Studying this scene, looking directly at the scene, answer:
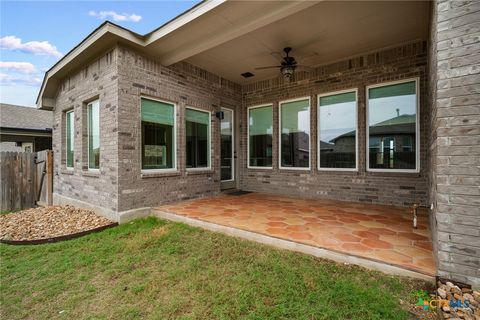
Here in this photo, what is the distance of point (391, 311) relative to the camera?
171cm

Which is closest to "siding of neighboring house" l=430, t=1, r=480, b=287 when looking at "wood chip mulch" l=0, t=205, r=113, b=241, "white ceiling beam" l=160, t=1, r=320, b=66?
"white ceiling beam" l=160, t=1, r=320, b=66

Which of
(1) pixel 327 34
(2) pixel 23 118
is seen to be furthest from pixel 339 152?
(2) pixel 23 118

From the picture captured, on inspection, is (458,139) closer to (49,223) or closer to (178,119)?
(178,119)

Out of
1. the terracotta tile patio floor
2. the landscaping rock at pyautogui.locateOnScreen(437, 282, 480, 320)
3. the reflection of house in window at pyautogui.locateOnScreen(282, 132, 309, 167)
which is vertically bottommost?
the landscaping rock at pyautogui.locateOnScreen(437, 282, 480, 320)

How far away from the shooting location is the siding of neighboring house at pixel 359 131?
4.50 metres

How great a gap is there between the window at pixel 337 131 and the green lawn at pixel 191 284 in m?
3.44

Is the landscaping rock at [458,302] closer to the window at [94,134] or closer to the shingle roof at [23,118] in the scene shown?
the window at [94,134]

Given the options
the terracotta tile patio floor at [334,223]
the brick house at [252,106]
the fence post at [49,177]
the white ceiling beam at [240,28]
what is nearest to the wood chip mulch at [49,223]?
the brick house at [252,106]

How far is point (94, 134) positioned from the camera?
5.22 meters

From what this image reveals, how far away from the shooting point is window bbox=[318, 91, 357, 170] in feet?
17.3

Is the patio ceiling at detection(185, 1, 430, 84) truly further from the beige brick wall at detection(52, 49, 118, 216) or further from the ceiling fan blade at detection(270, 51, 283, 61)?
the beige brick wall at detection(52, 49, 118, 216)

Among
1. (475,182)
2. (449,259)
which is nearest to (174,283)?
(449,259)

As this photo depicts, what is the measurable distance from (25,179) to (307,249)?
8.34 m

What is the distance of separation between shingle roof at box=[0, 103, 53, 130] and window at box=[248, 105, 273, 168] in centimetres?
932
